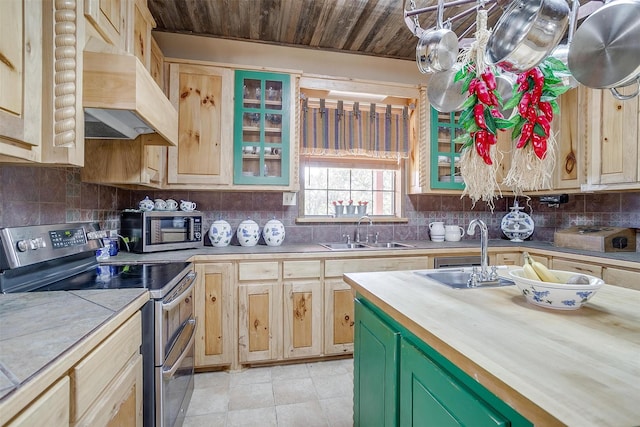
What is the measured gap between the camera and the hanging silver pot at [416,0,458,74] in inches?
53.4

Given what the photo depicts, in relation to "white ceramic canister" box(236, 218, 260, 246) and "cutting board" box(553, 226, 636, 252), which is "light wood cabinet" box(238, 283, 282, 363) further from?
"cutting board" box(553, 226, 636, 252)

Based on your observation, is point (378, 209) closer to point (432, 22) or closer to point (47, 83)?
point (432, 22)

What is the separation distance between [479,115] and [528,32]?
1.03 ft

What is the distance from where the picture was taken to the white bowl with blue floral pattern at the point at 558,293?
0.98 metres

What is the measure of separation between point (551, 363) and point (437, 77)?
1.35m

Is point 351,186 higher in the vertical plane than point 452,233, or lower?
higher

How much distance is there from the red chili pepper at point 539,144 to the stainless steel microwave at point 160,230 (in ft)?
7.27

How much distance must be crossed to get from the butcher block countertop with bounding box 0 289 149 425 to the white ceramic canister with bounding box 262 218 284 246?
1463 millimetres

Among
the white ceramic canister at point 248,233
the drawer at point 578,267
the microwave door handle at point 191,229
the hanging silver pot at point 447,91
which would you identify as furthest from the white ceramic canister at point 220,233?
the drawer at point 578,267

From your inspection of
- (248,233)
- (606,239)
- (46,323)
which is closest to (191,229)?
(248,233)

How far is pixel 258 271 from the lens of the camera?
2391 millimetres

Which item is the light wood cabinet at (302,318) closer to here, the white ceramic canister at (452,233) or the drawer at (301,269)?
the drawer at (301,269)

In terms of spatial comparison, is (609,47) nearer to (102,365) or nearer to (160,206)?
(102,365)

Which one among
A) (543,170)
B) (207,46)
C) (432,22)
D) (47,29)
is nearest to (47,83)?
(47,29)
